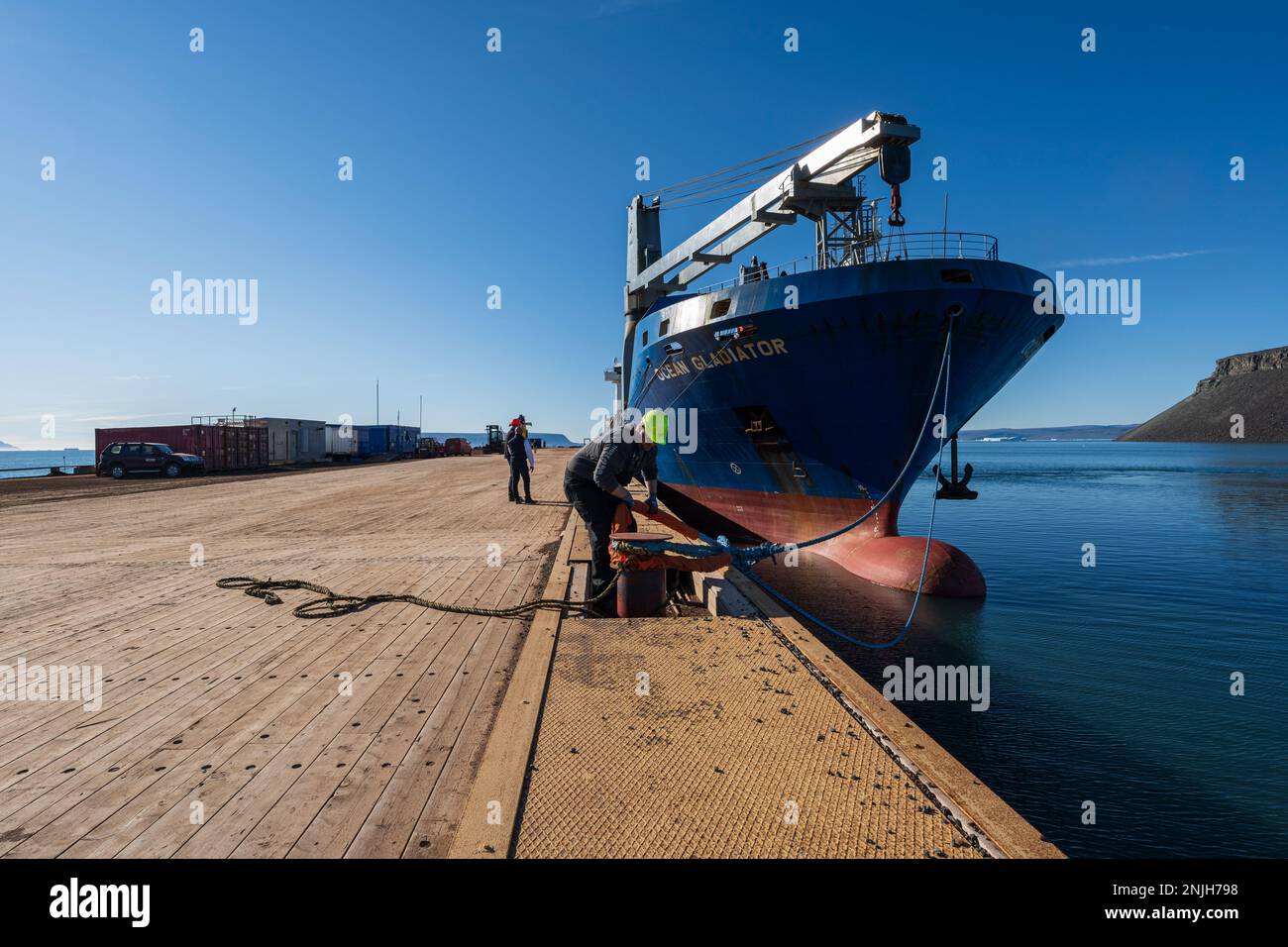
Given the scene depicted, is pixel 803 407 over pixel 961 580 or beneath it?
over

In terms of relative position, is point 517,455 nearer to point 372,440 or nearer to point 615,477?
point 615,477

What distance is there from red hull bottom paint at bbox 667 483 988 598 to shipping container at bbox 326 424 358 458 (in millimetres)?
47753

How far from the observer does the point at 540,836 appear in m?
2.43

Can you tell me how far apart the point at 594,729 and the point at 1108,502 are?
38.0 meters

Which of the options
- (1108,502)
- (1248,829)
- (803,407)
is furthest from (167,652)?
(1108,502)

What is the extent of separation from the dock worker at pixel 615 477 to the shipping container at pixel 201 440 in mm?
38051

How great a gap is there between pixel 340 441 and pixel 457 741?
57.2 metres

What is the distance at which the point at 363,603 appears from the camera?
6.09 meters

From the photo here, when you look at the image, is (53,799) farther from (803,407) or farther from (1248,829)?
(803,407)

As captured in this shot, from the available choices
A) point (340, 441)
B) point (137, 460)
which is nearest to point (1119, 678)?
point (137, 460)

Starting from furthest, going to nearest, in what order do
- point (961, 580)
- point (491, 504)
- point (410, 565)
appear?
point (491, 504) → point (961, 580) → point (410, 565)

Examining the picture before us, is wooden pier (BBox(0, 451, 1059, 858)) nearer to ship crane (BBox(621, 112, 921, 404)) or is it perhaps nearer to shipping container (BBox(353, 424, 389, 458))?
ship crane (BBox(621, 112, 921, 404))

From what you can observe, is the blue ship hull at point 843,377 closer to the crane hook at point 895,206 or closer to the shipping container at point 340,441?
the crane hook at point 895,206
